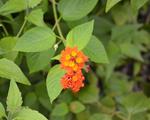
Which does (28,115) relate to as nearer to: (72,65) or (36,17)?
(72,65)

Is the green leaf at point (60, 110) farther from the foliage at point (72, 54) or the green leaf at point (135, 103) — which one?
the green leaf at point (135, 103)

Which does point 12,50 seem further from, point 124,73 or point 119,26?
point 124,73

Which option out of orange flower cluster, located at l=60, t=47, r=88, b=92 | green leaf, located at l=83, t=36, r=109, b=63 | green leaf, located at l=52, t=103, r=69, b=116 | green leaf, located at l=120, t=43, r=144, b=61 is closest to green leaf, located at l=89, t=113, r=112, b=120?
green leaf, located at l=52, t=103, r=69, b=116

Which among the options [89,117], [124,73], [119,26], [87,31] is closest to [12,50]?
[87,31]

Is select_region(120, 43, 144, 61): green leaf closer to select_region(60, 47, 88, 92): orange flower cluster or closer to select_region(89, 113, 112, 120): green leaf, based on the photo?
select_region(89, 113, 112, 120): green leaf

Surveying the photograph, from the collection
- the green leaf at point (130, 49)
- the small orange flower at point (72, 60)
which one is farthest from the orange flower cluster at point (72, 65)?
the green leaf at point (130, 49)
